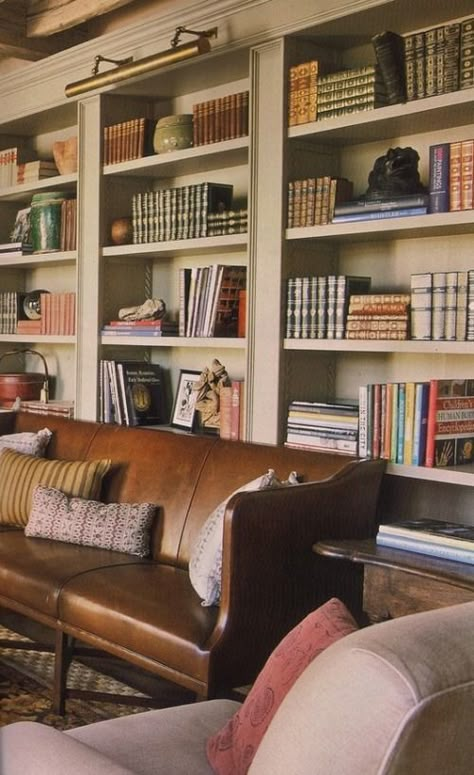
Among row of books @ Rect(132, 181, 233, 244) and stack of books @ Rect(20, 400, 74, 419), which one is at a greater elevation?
row of books @ Rect(132, 181, 233, 244)

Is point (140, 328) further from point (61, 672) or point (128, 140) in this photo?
point (61, 672)

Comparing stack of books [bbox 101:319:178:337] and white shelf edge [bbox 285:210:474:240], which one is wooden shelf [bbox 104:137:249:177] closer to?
white shelf edge [bbox 285:210:474:240]

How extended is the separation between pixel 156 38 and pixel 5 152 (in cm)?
145

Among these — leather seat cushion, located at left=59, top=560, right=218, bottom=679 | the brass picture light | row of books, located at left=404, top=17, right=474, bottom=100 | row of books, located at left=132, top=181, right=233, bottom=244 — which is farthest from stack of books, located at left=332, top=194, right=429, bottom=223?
leather seat cushion, located at left=59, top=560, right=218, bottom=679

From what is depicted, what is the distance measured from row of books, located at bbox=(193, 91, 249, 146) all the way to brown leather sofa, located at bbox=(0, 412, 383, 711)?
1.15m

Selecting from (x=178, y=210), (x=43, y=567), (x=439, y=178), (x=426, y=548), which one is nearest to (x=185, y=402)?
(x=178, y=210)

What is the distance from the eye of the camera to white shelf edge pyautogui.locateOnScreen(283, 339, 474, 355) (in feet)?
9.50

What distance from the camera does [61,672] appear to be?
9.72 feet

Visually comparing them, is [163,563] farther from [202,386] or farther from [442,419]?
[442,419]

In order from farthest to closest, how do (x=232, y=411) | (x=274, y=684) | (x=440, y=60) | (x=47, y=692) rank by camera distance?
(x=232, y=411), (x=47, y=692), (x=440, y=60), (x=274, y=684)

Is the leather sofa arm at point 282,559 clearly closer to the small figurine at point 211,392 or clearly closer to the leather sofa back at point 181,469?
the leather sofa back at point 181,469

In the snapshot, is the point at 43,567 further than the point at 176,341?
No

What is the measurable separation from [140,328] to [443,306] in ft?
5.05

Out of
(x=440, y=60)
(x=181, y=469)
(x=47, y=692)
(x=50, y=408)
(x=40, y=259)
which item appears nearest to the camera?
(x=440, y=60)
